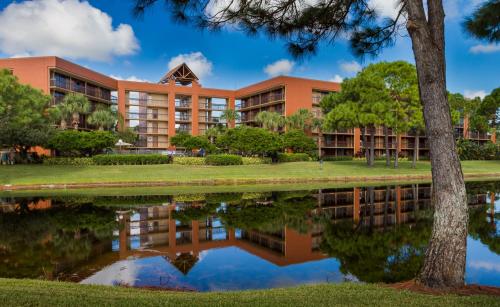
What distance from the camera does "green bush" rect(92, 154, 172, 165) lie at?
3734 centimetres

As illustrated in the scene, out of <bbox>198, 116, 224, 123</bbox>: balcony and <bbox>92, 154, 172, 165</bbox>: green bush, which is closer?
<bbox>92, 154, 172, 165</bbox>: green bush

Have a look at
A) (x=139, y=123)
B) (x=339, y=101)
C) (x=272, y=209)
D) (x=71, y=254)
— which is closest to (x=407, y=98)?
(x=339, y=101)

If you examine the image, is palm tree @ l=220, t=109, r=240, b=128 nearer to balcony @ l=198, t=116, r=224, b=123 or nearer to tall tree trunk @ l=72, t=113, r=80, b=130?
balcony @ l=198, t=116, r=224, b=123

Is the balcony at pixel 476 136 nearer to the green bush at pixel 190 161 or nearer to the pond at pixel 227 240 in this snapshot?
the green bush at pixel 190 161

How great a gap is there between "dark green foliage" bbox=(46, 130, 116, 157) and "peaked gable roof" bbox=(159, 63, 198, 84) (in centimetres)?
2369

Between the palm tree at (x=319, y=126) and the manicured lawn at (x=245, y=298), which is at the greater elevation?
the palm tree at (x=319, y=126)

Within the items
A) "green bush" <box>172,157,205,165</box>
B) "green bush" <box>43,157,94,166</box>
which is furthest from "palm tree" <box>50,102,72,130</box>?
"green bush" <box>172,157,205,165</box>

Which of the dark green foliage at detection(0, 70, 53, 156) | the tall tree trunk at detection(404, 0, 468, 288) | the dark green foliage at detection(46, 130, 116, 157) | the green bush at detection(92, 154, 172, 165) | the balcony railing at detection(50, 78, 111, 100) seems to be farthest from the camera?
the balcony railing at detection(50, 78, 111, 100)

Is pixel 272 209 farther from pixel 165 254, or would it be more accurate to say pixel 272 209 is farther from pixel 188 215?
pixel 165 254

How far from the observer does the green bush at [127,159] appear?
37344mm

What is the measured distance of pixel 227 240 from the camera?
10.9 m

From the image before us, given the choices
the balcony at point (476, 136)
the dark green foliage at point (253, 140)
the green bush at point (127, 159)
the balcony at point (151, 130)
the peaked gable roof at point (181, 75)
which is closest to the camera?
the green bush at point (127, 159)

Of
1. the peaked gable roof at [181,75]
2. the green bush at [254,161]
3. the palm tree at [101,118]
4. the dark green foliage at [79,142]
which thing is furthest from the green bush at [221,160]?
the peaked gable roof at [181,75]

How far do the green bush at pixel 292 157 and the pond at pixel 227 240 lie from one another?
86.1 feet
